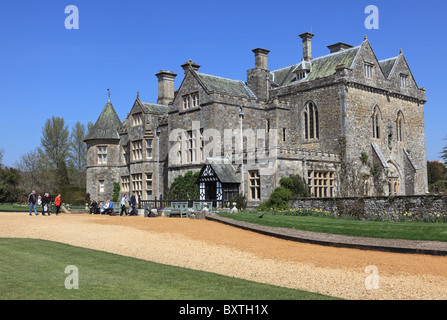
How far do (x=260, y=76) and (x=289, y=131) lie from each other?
5136mm

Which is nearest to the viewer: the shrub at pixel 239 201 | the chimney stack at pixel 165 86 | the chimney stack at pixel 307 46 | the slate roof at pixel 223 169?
the shrub at pixel 239 201

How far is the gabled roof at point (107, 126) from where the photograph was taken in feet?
139

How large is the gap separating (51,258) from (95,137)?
31700 mm

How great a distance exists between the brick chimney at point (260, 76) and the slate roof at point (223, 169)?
9.24 meters

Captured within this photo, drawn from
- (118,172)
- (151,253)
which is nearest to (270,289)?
(151,253)

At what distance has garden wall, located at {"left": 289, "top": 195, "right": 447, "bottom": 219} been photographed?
18891mm

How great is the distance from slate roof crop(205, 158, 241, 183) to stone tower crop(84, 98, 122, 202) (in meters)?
15.7

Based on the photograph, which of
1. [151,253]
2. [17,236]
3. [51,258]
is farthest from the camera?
[17,236]

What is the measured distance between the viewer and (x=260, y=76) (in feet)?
122

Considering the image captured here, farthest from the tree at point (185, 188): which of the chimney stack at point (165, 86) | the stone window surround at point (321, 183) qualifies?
the chimney stack at point (165, 86)

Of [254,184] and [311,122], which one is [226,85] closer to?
[311,122]

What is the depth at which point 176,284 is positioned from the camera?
8.67m

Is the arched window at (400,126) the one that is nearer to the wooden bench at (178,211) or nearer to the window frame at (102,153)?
the wooden bench at (178,211)
